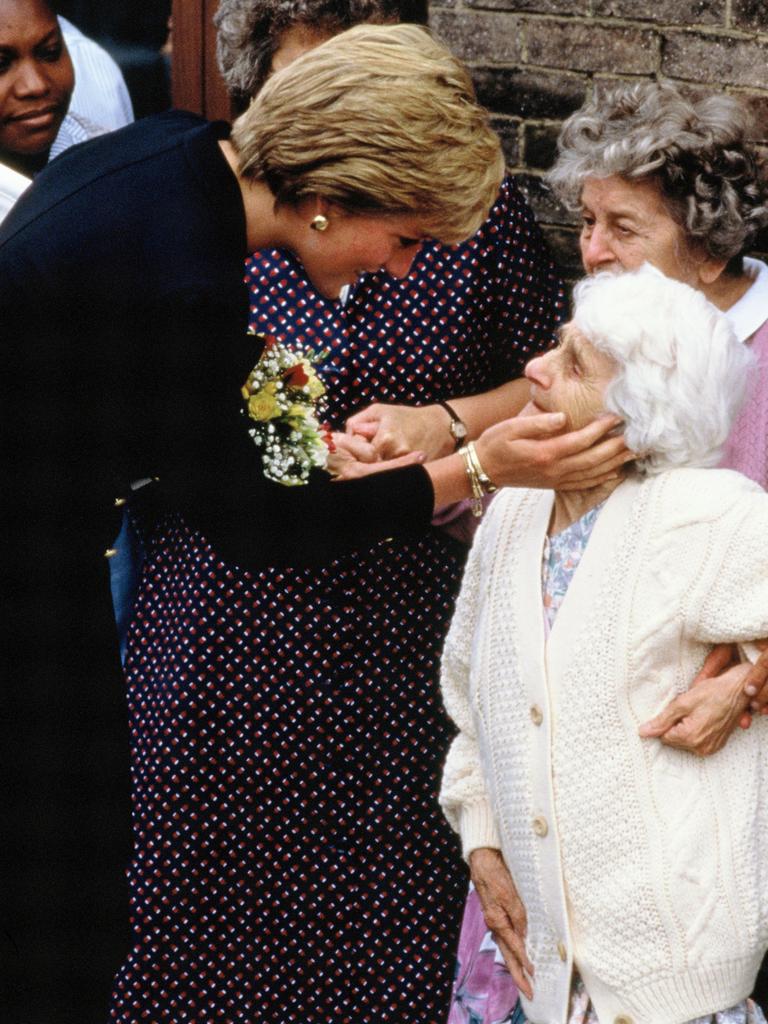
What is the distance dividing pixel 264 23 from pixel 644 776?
80.3 inches

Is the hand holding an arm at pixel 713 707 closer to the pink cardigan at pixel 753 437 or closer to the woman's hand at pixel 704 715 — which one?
the woman's hand at pixel 704 715

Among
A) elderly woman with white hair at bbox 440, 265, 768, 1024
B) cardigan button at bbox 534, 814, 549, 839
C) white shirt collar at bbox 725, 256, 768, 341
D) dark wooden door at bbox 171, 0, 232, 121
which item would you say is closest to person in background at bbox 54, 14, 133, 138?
dark wooden door at bbox 171, 0, 232, 121

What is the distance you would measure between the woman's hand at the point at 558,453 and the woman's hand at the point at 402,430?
0.52 metres

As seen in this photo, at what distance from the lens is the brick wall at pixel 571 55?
3893mm

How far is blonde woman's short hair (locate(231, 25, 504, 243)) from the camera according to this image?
2.91 meters

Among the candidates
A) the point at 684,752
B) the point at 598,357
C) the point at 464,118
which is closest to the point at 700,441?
the point at 598,357

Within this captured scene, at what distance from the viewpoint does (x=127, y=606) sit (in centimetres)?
405

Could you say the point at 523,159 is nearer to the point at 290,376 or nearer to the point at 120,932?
the point at 290,376

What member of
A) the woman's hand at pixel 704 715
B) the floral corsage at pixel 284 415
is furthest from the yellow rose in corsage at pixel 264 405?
the woman's hand at pixel 704 715

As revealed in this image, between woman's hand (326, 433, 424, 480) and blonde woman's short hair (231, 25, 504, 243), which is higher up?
blonde woman's short hair (231, 25, 504, 243)

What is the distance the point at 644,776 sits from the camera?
2891 millimetres

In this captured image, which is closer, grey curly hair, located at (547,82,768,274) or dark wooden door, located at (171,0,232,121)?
grey curly hair, located at (547,82,768,274)

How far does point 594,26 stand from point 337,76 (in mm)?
1415

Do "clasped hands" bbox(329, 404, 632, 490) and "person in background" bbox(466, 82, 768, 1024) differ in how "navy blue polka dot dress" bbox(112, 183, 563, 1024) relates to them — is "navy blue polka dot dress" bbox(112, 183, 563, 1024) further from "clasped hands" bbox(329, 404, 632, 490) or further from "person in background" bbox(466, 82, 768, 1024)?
"person in background" bbox(466, 82, 768, 1024)
